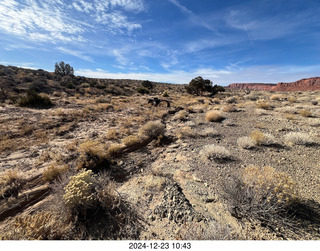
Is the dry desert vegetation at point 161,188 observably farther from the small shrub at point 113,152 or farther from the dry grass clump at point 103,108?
the dry grass clump at point 103,108

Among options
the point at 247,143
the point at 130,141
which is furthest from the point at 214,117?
the point at 130,141

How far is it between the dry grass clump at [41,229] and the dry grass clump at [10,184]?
3.98 ft

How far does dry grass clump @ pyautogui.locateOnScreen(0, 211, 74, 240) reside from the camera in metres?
1.83

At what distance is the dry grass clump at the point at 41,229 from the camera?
1835 millimetres

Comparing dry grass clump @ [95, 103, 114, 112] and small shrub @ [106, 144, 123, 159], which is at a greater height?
dry grass clump @ [95, 103, 114, 112]

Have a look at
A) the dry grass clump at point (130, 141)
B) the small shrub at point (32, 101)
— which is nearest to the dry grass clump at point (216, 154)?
the dry grass clump at point (130, 141)

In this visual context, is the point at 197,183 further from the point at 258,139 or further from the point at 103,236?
the point at 258,139

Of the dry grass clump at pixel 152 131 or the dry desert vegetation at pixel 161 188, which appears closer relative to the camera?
the dry desert vegetation at pixel 161 188

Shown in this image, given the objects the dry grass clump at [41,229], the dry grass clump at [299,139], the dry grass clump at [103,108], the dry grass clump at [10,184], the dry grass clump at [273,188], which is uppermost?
the dry grass clump at [103,108]

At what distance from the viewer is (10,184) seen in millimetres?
3137

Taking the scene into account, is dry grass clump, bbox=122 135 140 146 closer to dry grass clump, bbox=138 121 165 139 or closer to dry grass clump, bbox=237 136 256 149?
dry grass clump, bbox=138 121 165 139

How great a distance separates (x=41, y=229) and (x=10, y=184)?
2.26 m

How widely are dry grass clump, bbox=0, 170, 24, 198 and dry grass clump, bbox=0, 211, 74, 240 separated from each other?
1.21 meters

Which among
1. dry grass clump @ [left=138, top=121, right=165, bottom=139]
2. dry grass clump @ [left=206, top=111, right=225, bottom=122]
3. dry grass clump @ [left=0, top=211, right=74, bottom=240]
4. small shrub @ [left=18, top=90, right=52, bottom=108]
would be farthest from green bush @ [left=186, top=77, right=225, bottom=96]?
dry grass clump @ [left=0, top=211, right=74, bottom=240]
